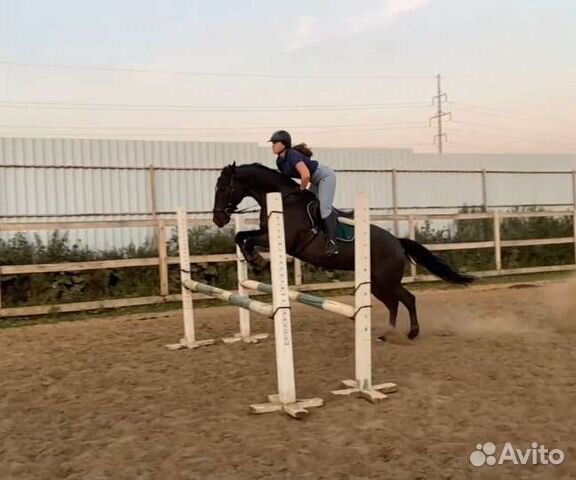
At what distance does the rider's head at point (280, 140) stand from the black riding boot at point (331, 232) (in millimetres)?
846

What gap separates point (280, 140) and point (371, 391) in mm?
2609

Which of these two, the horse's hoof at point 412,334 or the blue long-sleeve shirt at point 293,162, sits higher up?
the blue long-sleeve shirt at point 293,162

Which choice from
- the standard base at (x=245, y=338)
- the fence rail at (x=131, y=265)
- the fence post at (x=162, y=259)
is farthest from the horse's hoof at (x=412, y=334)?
the fence post at (x=162, y=259)

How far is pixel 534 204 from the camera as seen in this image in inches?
738

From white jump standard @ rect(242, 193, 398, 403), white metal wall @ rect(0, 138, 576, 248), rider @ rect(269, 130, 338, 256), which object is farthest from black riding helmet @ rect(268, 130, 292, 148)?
white metal wall @ rect(0, 138, 576, 248)

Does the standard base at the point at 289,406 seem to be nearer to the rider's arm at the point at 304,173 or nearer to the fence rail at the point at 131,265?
the rider's arm at the point at 304,173

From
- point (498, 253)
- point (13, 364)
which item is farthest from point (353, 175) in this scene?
point (13, 364)

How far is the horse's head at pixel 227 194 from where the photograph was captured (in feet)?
20.9

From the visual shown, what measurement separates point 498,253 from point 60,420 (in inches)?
445

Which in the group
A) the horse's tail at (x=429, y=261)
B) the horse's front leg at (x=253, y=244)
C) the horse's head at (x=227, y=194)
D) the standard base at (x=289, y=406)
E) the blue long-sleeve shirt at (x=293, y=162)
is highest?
the blue long-sleeve shirt at (x=293, y=162)

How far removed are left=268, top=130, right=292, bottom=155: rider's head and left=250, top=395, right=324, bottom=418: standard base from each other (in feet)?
8.48

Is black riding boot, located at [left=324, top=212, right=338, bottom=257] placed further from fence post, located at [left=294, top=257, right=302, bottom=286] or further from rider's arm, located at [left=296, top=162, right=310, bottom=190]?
fence post, located at [left=294, top=257, right=302, bottom=286]

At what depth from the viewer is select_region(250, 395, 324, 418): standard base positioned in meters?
4.15

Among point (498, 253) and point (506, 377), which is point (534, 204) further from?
point (506, 377)
